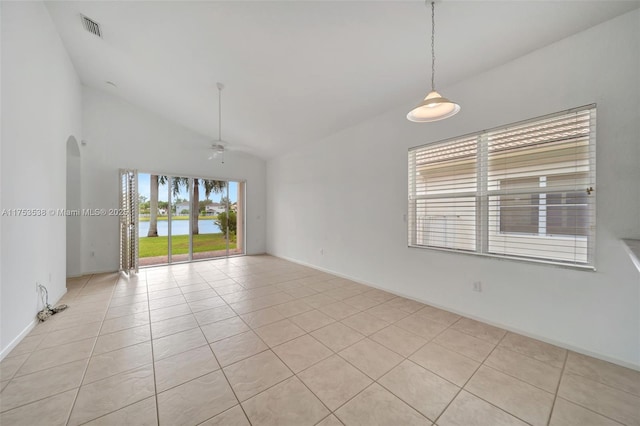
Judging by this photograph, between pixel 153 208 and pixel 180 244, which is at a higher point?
pixel 153 208

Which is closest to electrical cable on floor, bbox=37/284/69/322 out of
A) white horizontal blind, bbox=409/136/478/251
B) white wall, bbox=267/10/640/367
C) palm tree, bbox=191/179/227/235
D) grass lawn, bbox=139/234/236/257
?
grass lawn, bbox=139/234/236/257

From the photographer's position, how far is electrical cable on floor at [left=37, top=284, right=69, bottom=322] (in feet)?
9.62

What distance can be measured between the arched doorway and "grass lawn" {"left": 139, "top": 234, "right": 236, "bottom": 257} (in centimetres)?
126

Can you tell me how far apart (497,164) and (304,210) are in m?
4.07

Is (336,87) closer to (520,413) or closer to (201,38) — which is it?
(201,38)

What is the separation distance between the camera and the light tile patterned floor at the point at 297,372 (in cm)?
161

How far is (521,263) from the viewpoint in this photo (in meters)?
2.63

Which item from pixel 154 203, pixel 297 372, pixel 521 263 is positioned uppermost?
pixel 154 203

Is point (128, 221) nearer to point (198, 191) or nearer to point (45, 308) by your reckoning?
point (198, 191)

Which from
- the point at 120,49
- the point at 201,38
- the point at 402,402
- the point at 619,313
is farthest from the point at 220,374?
the point at 120,49

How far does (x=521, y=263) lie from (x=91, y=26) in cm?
638

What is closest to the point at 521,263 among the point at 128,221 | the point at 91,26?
the point at 91,26

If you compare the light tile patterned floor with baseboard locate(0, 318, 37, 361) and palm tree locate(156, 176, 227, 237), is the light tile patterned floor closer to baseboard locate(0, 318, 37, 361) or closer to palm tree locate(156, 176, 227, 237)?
baseboard locate(0, 318, 37, 361)

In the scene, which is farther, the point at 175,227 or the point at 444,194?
the point at 175,227
